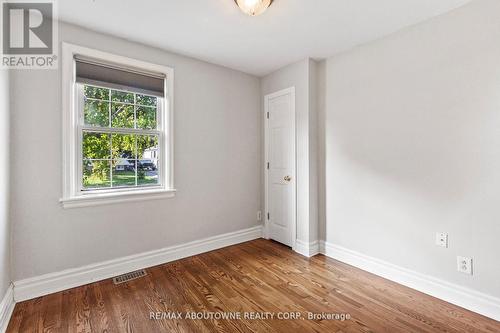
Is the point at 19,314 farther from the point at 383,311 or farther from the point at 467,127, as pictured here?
the point at 467,127

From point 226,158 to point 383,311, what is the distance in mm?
2376

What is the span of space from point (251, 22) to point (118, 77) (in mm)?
1491

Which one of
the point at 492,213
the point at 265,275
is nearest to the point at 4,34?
the point at 265,275

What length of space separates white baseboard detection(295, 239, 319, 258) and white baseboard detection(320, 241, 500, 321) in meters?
0.20

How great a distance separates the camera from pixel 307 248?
118 inches

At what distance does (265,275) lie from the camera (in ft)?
8.29

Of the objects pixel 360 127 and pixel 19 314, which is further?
pixel 360 127

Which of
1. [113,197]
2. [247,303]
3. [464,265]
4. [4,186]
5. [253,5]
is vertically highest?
[253,5]

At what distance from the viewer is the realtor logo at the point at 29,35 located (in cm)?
196

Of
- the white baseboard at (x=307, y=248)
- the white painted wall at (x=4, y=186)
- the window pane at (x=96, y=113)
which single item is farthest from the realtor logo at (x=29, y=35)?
the white baseboard at (x=307, y=248)

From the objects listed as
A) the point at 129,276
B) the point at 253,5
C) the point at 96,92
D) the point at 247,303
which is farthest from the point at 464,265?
the point at 96,92

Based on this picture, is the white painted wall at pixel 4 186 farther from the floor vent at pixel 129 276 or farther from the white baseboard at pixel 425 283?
the white baseboard at pixel 425 283

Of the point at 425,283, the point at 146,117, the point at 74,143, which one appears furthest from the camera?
the point at 146,117

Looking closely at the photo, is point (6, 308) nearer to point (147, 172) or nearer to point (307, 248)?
point (147, 172)
